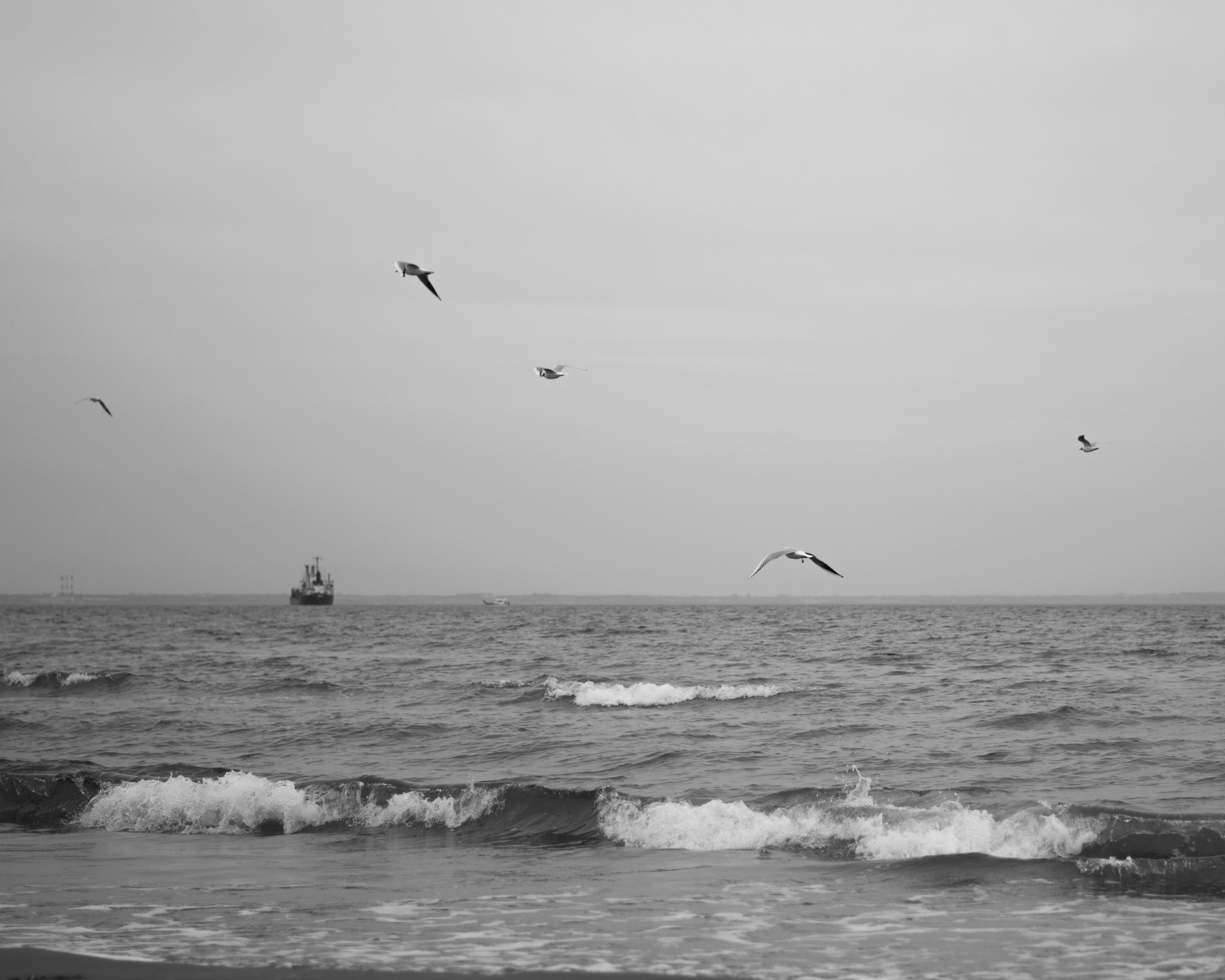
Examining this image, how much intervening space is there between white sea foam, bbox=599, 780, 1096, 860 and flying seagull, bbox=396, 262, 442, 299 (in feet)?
22.9

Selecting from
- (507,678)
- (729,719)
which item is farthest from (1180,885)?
(507,678)

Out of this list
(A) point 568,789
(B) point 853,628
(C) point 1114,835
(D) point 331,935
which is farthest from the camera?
(B) point 853,628

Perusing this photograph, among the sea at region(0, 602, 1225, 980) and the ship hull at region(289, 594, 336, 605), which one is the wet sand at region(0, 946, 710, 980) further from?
the ship hull at region(289, 594, 336, 605)

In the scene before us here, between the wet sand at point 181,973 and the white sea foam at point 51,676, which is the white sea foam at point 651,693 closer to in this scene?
the white sea foam at point 51,676

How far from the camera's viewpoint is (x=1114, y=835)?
11.2m

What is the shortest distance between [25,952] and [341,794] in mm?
6795

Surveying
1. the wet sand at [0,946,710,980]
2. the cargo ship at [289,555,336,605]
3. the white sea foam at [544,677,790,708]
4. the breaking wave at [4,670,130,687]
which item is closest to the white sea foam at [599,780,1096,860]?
the wet sand at [0,946,710,980]

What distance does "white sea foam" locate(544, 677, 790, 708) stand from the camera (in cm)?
2467

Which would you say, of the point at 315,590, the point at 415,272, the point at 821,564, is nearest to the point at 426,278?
the point at 415,272

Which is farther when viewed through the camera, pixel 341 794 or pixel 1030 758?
pixel 1030 758

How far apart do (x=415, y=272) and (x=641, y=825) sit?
7.50 metres

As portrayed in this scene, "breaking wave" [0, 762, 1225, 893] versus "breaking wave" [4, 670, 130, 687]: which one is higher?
"breaking wave" [0, 762, 1225, 893]

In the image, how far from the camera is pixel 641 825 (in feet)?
41.9

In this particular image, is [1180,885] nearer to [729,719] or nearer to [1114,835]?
[1114,835]
